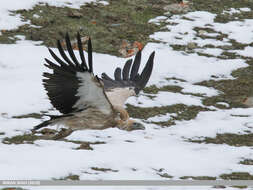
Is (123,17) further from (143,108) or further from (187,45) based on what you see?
(143,108)

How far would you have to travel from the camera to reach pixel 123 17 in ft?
48.5

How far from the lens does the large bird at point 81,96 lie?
6.57 metres

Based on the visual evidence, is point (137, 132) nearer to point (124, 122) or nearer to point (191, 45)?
point (124, 122)

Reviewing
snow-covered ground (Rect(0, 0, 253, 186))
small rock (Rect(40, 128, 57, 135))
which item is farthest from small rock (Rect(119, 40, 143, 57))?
small rock (Rect(40, 128, 57, 135))

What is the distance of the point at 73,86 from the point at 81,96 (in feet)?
0.89

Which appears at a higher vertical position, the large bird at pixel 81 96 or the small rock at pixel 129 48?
the small rock at pixel 129 48

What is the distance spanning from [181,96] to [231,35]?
4386 millimetres

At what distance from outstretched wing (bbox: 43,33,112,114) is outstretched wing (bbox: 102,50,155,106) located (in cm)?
71

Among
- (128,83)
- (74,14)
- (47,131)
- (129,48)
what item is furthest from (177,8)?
(47,131)

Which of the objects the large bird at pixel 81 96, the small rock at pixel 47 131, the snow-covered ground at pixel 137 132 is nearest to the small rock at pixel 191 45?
the snow-covered ground at pixel 137 132

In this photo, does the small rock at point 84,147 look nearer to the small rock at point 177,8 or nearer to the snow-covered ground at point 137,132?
the snow-covered ground at point 137,132

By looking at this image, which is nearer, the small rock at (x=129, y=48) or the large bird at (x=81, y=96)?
the large bird at (x=81, y=96)

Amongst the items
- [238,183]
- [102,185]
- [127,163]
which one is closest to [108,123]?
[127,163]

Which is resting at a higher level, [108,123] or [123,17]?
[123,17]
